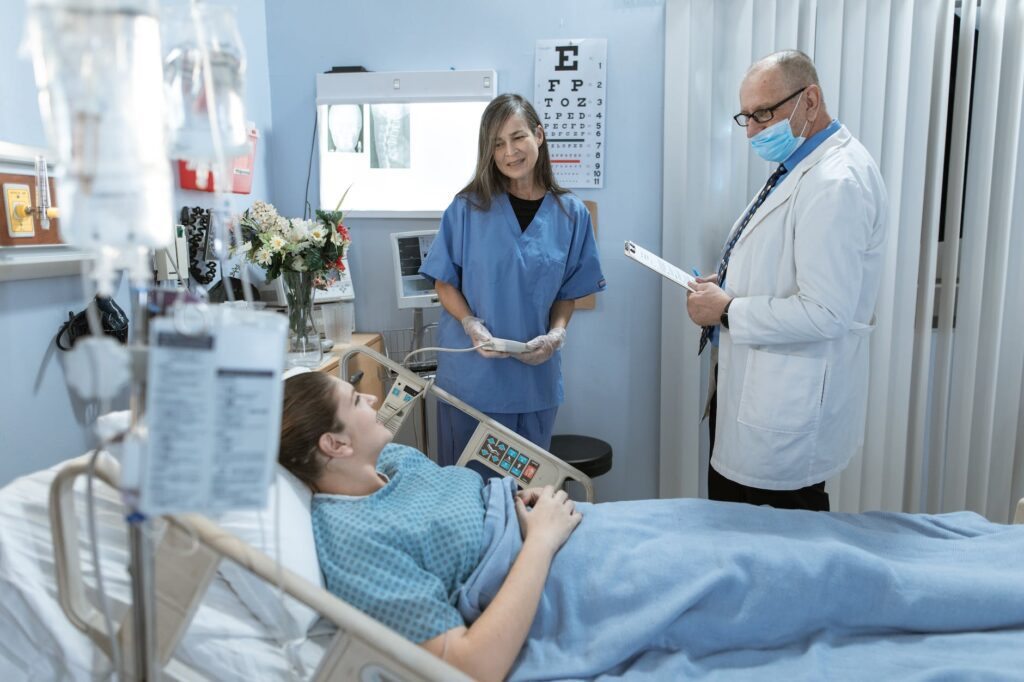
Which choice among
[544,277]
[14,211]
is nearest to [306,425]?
[14,211]

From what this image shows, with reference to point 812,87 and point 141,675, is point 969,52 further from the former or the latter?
point 141,675

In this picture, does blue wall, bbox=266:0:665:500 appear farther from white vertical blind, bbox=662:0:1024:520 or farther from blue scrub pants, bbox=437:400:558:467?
blue scrub pants, bbox=437:400:558:467

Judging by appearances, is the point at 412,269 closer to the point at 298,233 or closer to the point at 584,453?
the point at 298,233

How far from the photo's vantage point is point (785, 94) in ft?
5.84

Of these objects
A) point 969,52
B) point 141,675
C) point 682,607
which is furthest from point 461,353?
point 969,52

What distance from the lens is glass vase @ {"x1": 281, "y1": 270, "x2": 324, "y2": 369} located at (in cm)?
217

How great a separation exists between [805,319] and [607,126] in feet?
4.14

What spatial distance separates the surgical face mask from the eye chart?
864 mm

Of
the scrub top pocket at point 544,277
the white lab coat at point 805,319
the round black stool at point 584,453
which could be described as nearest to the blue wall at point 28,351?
the scrub top pocket at point 544,277

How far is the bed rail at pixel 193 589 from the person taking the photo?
83 centimetres

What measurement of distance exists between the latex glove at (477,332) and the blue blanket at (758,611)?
A: 0.80 m

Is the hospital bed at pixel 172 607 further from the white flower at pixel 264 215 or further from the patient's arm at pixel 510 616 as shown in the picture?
the white flower at pixel 264 215

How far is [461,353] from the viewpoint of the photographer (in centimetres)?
223

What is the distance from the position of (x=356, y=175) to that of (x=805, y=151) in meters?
1.64
